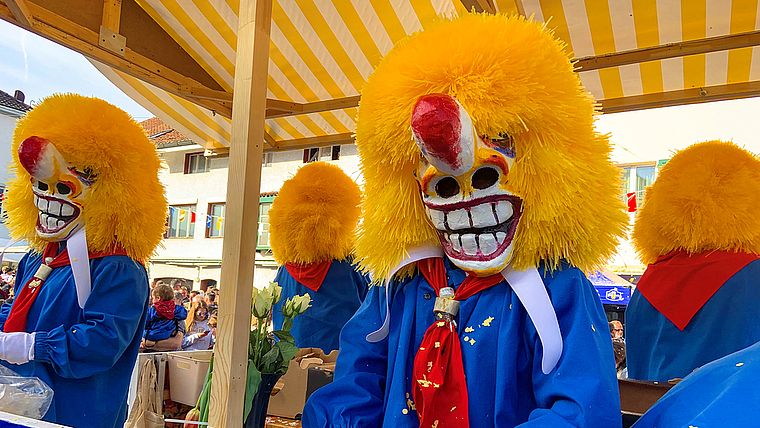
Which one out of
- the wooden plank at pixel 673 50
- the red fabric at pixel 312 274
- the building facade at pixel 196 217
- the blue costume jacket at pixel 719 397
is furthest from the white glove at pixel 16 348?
the building facade at pixel 196 217

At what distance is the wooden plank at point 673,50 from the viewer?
259 cm

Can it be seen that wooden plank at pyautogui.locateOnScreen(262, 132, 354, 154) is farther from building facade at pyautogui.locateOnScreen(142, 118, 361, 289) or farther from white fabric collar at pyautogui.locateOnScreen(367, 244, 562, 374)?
building facade at pyautogui.locateOnScreen(142, 118, 361, 289)

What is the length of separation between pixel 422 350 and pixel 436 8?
236 centimetres

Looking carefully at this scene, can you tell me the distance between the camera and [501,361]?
4.08 feet

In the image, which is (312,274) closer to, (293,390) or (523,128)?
(293,390)

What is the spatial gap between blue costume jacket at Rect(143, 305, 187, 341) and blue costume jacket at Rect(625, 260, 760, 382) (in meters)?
3.39

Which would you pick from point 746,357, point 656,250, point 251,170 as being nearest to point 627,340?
point 656,250

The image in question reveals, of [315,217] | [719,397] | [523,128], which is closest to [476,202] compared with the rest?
[523,128]

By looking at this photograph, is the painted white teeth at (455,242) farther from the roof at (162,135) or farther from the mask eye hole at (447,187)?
the roof at (162,135)

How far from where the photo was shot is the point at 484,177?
132 centimetres

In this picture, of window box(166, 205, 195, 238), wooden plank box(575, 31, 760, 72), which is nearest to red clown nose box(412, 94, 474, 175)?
wooden plank box(575, 31, 760, 72)

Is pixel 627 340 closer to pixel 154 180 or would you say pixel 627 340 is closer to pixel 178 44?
pixel 154 180

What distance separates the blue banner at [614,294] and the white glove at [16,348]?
7.84m

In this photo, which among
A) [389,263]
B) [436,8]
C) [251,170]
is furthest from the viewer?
[436,8]
